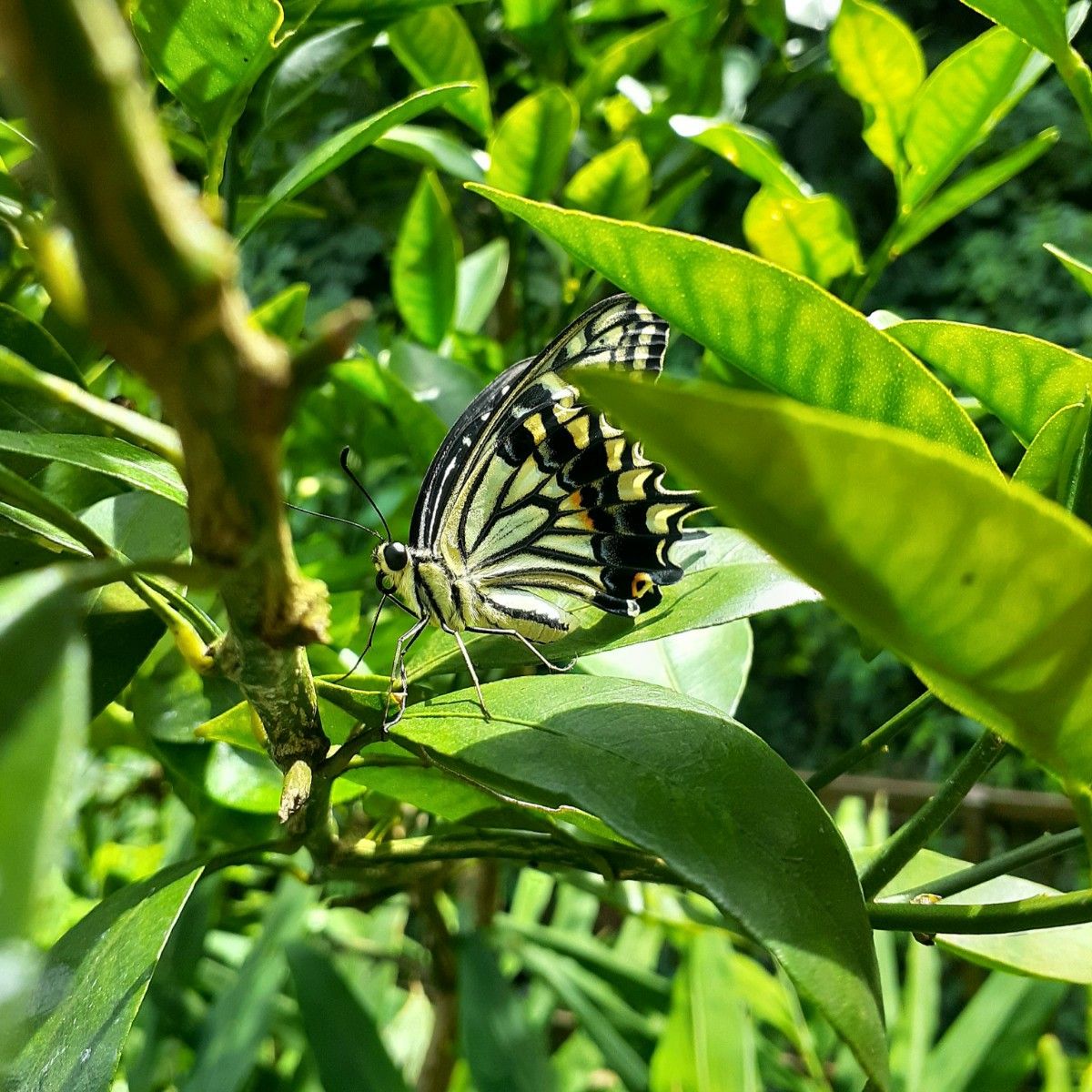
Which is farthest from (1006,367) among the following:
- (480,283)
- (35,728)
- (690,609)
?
(480,283)

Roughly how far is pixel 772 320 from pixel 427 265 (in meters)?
0.61

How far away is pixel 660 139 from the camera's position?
40.7 inches

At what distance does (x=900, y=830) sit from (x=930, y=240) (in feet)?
14.6

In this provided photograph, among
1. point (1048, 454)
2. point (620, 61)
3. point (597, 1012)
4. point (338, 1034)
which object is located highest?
point (620, 61)

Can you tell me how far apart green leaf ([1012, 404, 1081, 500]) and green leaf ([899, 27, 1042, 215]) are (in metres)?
0.34

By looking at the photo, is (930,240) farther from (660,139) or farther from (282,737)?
(282,737)

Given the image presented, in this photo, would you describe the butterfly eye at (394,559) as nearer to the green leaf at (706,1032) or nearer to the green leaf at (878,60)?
the green leaf at (878,60)

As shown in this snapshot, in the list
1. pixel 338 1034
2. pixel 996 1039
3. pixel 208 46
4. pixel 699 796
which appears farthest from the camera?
pixel 996 1039

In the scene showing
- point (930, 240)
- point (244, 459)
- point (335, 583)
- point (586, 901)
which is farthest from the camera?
point (930, 240)

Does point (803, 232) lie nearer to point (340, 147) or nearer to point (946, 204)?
point (946, 204)

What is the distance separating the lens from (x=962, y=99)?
67 centimetres

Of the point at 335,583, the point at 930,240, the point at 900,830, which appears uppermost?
the point at 900,830

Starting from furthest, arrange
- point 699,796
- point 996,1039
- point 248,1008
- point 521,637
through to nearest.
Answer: point 996,1039 → point 248,1008 → point 521,637 → point 699,796

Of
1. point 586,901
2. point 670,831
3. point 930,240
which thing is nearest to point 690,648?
point 670,831
